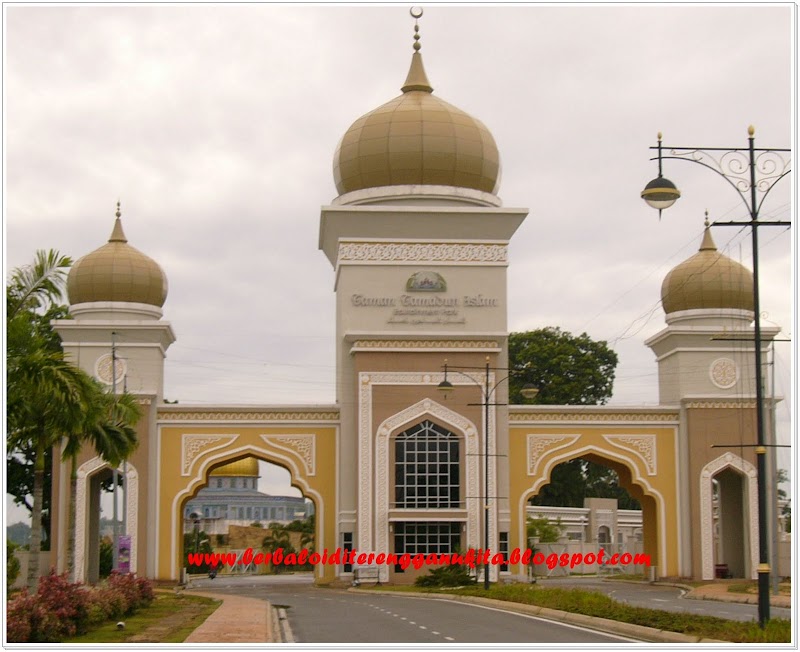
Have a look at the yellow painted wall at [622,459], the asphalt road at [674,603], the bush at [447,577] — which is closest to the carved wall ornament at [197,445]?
the bush at [447,577]

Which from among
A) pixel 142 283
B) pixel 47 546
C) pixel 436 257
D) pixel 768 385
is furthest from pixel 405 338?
pixel 47 546

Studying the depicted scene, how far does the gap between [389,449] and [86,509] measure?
407 inches

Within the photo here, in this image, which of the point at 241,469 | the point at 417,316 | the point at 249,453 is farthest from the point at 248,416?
the point at 241,469

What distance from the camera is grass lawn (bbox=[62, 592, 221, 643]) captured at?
21594 millimetres

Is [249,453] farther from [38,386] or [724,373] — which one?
[38,386]

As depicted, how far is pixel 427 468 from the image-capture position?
42.9m

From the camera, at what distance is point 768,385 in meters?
44.9

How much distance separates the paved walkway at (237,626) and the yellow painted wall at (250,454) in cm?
1273

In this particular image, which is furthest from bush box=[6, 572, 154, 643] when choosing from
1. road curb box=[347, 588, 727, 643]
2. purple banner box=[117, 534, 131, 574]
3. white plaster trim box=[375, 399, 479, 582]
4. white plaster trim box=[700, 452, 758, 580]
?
white plaster trim box=[700, 452, 758, 580]

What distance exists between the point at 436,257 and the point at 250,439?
8.52 metres

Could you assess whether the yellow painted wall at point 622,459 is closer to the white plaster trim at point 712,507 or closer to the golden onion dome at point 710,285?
the white plaster trim at point 712,507

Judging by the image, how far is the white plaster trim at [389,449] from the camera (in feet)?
139
